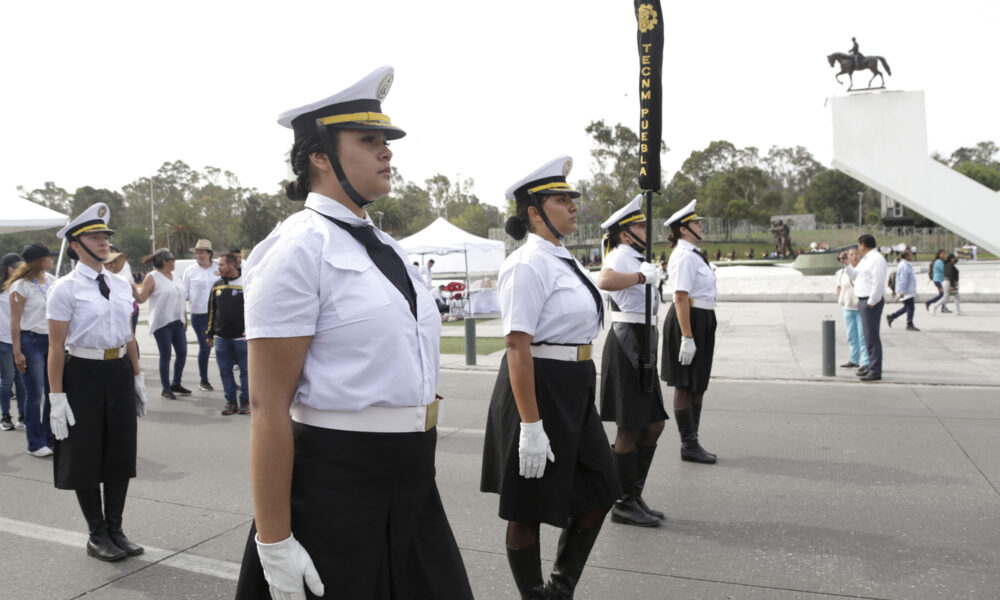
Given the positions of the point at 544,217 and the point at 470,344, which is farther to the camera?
the point at 470,344

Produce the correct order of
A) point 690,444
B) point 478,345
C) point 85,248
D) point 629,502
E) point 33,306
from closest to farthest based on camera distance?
point 85,248, point 629,502, point 690,444, point 33,306, point 478,345

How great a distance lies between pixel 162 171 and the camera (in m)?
112

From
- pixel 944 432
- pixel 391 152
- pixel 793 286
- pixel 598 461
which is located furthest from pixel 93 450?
pixel 793 286

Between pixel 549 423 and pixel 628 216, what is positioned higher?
pixel 628 216

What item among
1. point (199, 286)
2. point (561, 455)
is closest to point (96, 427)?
point (561, 455)

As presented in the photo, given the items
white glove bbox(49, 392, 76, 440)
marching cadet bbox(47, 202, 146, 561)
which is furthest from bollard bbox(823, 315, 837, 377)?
white glove bbox(49, 392, 76, 440)

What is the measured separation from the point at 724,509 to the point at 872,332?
19.8 feet

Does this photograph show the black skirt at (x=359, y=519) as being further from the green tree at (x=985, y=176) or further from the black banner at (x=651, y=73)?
the green tree at (x=985, y=176)

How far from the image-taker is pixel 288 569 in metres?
1.75

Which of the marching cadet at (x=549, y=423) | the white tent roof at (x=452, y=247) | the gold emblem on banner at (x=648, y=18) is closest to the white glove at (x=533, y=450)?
the marching cadet at (x=549, y=423)

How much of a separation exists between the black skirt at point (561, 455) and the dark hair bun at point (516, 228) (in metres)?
0.67

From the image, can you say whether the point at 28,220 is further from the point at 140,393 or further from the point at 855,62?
the point at 855,62

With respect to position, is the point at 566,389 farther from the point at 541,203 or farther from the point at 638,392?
the point at 638,392

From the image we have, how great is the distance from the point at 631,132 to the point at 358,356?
219 ft
